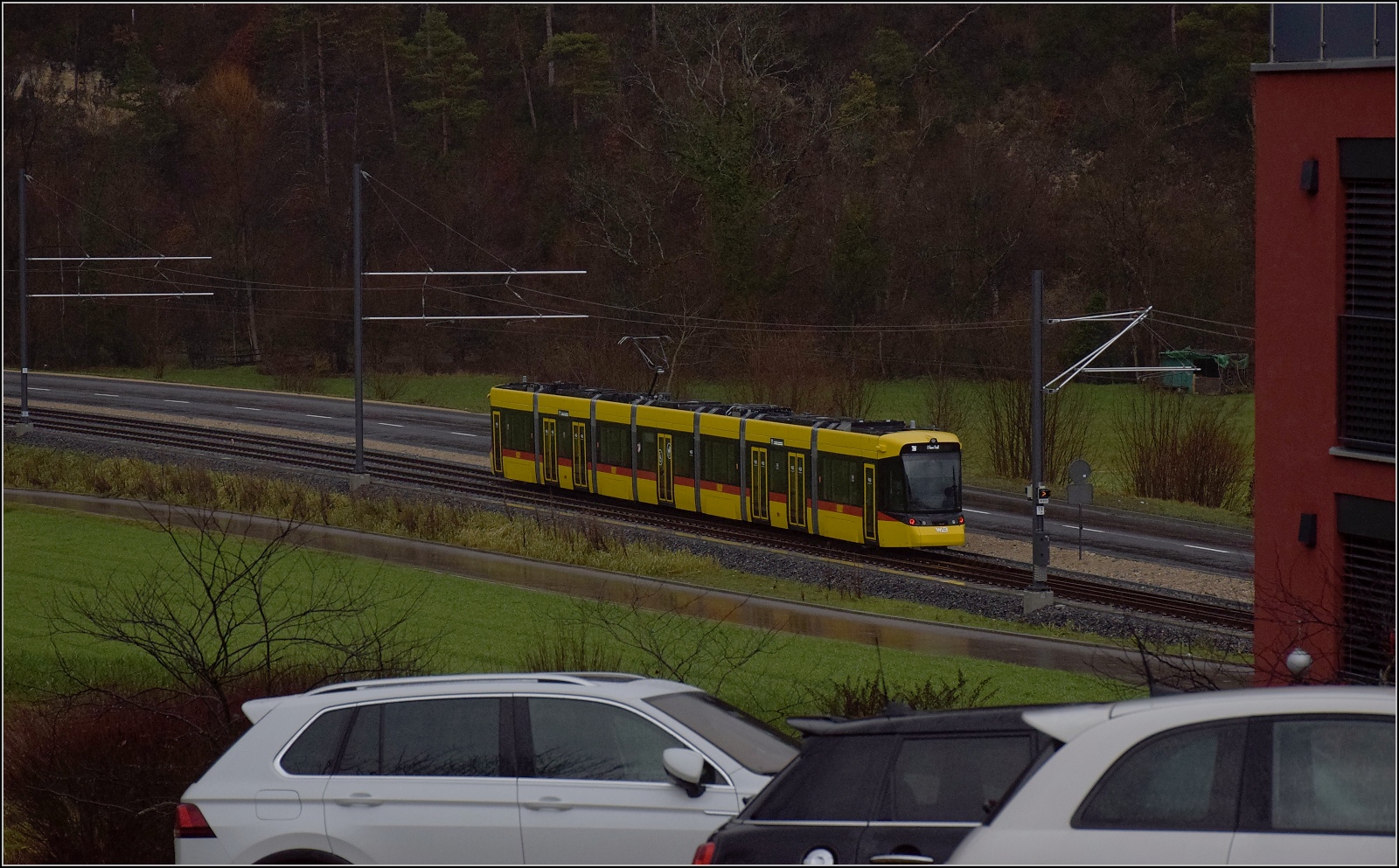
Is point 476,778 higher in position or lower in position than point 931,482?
higher

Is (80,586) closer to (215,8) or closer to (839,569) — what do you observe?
(839,569)

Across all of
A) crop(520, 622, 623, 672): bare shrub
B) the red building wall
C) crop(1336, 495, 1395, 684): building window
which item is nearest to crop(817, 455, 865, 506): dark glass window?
crop(520, 622, 623, 672): bare shrub

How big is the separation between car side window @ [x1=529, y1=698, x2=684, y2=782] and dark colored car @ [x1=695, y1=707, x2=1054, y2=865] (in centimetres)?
142

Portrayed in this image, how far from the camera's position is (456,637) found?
934 inches

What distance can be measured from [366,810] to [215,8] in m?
98.6

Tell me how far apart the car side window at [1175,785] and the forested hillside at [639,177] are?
50731 mm

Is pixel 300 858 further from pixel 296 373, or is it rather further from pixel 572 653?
pixel 296 373

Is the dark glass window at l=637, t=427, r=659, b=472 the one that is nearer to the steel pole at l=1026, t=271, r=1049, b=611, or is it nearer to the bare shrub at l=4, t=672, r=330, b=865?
the steel pole at l=1026, t=271, r=1049, b=611

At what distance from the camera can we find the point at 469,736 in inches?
323

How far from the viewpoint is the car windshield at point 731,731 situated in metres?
8.15

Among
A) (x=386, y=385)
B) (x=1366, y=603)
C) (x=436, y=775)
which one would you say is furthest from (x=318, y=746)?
(x=386, y=385)

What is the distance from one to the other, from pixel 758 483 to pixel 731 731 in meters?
27.9

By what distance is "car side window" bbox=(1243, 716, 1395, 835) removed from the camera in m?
5.20

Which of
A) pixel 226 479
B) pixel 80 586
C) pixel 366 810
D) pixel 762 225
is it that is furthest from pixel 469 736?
pixel 762 225
